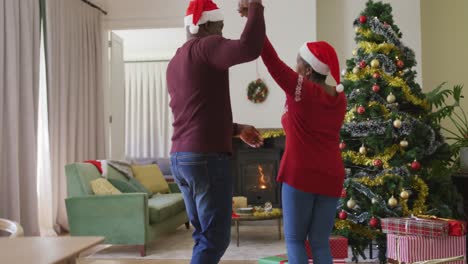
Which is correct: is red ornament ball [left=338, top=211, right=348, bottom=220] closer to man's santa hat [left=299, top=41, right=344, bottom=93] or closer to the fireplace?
man's santa hat [left=299, top=41, right=344, bottom=93]

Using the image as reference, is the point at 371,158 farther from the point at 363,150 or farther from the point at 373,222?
the point at 373,222

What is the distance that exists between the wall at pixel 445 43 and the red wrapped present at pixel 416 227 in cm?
372

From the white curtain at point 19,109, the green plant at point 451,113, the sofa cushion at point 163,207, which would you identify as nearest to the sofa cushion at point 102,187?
the sofa cushion at point 163,207

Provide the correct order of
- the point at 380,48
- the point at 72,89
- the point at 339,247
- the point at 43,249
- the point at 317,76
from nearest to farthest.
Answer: the point at 43,249
the point at 317,76
the point at 339,247
the point at 380,48
the point at 72,89

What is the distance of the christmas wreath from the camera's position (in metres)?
6.98

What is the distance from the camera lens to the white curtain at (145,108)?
11188 millimetres

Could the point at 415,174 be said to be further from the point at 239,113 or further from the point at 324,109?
the point at 239,113

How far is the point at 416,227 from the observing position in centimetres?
357

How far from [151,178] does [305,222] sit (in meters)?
4.31

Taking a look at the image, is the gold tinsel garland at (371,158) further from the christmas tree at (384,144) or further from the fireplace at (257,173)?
the fireplace at (257,173)

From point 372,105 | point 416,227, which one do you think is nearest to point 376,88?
point 372,105

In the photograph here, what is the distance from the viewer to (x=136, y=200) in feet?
15.6

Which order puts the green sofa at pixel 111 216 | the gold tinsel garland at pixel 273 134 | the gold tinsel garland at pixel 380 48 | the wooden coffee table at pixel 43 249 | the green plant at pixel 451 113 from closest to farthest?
1. the wooden coffee table at pixel 43 249
2. the gold tinsel garland at pixel 380 48
3. the green sofa at pixel 111 216
4. the green plant at pixel 451 113
5. the gold tinsel garland at pixel 273 134

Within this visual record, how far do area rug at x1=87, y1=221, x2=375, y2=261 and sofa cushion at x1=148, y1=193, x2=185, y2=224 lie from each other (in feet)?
0.84
